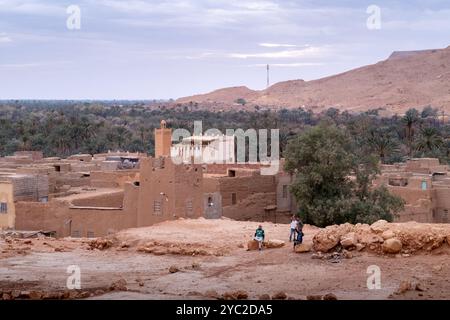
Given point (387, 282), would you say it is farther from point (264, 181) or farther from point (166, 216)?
point (264, 181)

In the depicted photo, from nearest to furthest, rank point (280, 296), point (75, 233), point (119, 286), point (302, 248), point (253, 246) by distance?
point (280, 296) < point (119, 286) < point (302, 248) < point (253, 246) < point (75, 233)

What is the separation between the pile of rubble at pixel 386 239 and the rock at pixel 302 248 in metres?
0.12

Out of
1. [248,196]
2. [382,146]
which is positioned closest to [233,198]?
[248,196]

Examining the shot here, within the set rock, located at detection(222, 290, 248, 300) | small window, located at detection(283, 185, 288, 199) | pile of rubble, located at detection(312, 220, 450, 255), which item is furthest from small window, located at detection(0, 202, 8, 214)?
rock, located at detection(222, 290, 248, 300)

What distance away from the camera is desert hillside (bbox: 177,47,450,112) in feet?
479

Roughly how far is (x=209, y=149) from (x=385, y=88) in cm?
13584

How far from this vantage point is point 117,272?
14914mm

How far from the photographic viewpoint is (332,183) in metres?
27.6

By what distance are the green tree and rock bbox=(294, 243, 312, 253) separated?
974 cm

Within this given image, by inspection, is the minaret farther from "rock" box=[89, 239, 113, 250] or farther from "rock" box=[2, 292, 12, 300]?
"rock" box=[2, 292, 12, 300]

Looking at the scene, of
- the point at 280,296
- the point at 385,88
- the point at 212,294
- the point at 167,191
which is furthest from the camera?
the point at 385,88

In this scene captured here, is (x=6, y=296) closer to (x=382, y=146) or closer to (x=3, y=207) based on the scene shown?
(x=3, y=207)

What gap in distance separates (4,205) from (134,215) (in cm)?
525

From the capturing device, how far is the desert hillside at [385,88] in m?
146
